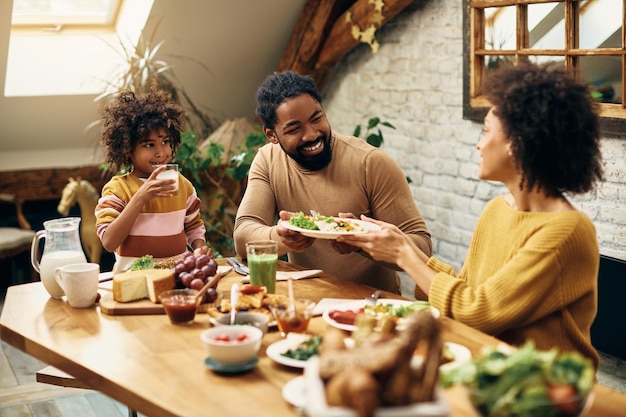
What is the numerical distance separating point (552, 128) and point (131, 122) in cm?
154

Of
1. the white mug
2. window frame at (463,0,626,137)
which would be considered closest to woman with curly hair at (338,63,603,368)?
the white mug

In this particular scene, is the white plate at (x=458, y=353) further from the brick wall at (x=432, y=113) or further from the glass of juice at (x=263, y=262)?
the brick wall at (x=432, y=113)

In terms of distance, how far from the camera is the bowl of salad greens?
1273 millimetres

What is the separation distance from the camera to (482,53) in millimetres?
4168

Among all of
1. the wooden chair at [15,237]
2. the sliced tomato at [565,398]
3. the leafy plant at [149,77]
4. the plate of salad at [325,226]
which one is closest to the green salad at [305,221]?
the plate of salad at [325,226]

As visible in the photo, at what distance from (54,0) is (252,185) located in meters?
2.94

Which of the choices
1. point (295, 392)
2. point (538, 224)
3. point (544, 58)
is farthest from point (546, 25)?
point (295, 392)

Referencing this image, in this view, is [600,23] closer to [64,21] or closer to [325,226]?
[325,226]

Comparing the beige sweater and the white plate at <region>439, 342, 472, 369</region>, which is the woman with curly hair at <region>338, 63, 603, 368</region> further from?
the beige sweater

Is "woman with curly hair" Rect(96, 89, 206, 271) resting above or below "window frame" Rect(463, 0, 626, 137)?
below

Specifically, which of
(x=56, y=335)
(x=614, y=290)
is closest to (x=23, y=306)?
(x=56, y=335)

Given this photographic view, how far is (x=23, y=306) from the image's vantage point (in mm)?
2396

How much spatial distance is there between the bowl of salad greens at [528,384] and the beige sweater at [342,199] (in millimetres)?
1492

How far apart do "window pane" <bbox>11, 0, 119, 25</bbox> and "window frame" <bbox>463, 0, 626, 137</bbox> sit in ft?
7.96
